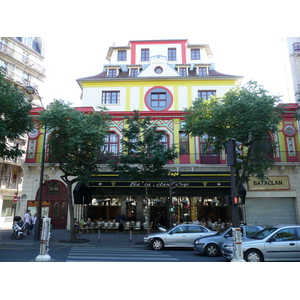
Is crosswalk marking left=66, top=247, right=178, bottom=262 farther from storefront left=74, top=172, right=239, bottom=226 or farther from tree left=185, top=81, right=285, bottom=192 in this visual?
storefront left=74, top=172, right=239, bottom=226

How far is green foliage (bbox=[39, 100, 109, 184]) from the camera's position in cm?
1706

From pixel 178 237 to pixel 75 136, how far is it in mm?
8504

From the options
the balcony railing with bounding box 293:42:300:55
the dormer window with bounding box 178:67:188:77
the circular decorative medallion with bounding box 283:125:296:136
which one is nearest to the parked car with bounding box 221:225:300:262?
the circular decorative medallion with bounding box 283:125:296:136

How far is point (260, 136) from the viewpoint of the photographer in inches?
702

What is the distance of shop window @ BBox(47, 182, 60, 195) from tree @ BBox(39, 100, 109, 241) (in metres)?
6.61

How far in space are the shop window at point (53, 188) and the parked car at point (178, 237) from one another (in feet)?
42.1

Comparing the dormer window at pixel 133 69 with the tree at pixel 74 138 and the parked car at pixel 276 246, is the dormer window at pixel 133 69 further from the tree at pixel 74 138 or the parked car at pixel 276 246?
the parked car at pixel 276 246

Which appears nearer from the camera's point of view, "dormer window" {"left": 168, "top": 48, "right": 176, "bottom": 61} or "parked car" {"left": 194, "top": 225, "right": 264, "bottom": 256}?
"parked car" {"left": 194, "top": 225, "right": 264, "bottom": 256}

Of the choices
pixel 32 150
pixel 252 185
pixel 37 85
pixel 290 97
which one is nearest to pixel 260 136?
pixel 252 185

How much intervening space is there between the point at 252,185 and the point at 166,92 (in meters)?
11.6

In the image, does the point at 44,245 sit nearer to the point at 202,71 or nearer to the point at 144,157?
the point at 144,157

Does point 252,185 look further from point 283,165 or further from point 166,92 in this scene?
point 166,92

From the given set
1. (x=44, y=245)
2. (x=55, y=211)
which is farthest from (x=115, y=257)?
(x=55, y=211)

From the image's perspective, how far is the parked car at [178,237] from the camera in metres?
14.6
